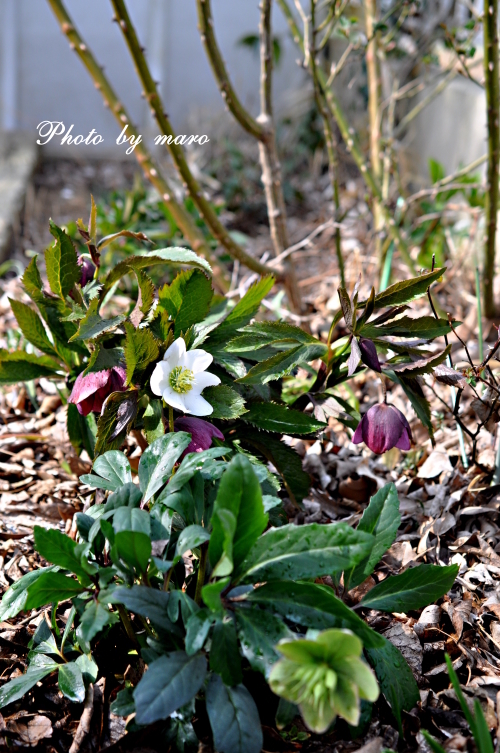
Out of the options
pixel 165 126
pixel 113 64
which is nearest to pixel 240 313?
pixel 165 126

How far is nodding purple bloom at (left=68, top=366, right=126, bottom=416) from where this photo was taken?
113 cm

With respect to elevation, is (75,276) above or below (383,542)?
above

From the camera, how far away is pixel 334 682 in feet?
2.44

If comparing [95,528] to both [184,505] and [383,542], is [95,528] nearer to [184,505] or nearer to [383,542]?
[184,505]

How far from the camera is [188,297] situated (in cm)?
117

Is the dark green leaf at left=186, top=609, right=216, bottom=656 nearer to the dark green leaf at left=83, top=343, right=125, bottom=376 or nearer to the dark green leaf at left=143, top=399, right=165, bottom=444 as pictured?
the dark green leaf at left=143, top=399, right=165, bottom=444

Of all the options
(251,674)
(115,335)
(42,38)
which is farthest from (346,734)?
(42,38)

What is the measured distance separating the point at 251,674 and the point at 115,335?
2.02 ft

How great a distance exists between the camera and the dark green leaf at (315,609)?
2.80 feet

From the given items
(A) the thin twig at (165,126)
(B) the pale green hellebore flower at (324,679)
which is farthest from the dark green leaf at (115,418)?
(A) the thin twig at (165,126)

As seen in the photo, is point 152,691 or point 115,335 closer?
point 152,691

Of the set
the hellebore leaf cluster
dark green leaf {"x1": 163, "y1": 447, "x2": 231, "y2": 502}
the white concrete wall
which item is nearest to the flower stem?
the hellebore leaf cluster

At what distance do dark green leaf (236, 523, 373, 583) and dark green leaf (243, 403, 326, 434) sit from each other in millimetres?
312

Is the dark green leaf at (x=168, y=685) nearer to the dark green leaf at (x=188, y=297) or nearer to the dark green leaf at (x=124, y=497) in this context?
the dark green leaf at (x=124, y=497)
